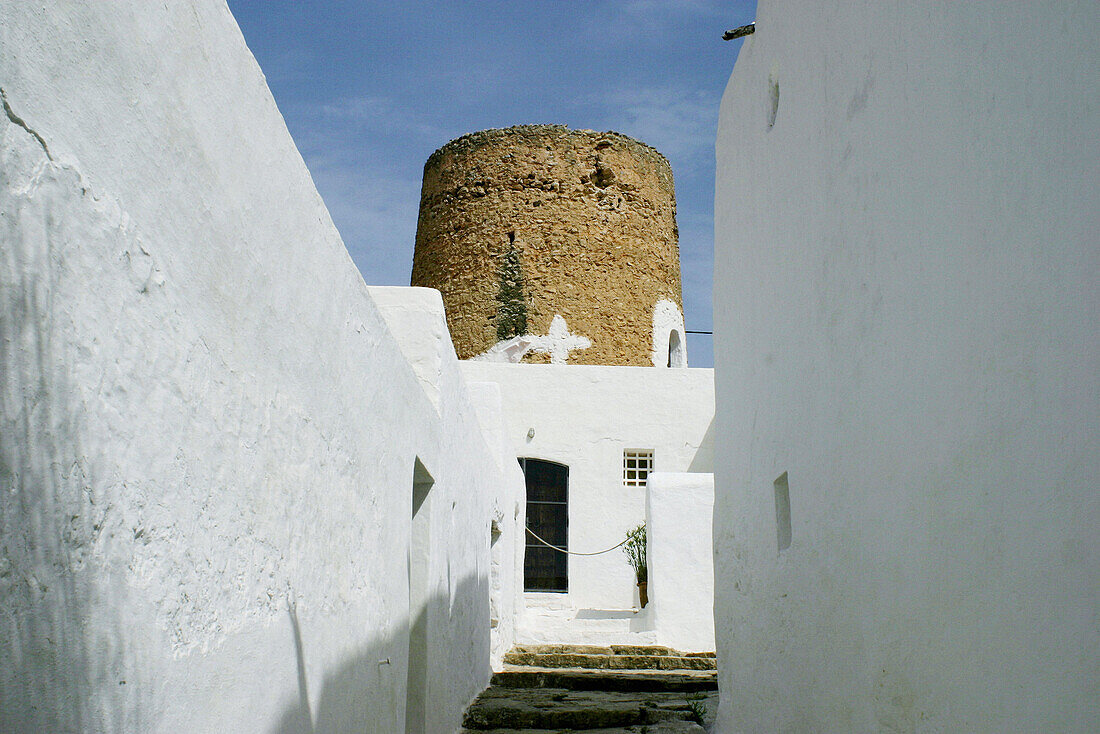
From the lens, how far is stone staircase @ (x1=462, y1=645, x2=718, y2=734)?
6418 millimetres

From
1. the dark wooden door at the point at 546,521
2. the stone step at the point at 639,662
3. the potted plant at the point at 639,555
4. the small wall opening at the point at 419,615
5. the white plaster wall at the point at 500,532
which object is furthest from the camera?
the dark wooden door at the point at 546,521

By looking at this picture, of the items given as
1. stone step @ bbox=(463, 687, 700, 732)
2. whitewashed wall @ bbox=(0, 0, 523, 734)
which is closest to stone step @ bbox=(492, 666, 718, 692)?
stone step @ bbox=(463, 687, 700, 732)

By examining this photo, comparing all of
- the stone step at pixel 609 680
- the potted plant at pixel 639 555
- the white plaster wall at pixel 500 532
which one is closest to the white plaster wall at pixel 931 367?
the stone step at pixel 609 680

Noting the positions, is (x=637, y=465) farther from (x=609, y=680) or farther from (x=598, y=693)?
(x=598, y=693)

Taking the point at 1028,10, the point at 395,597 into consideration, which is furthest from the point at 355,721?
the point at 1028,10

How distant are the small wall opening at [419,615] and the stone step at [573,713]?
1.55 m

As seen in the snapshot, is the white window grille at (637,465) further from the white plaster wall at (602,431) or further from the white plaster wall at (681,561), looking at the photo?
the white plaster wall at (681,561)

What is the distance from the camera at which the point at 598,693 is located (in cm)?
744

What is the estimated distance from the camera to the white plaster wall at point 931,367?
2.18 metres

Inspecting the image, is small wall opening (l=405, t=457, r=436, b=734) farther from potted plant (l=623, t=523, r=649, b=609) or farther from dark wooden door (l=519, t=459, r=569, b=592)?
dark wooden door (l=519, t=459, r=569, b=592)

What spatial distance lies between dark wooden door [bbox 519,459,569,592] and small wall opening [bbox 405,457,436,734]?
8545 millimetres

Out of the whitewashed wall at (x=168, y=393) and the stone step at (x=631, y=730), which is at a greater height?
the whitewashed wall at (x=168, y=393)

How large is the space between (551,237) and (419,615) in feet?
41.0

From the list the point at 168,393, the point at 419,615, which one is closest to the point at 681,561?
the point at 419,615
